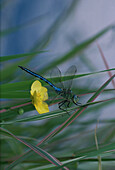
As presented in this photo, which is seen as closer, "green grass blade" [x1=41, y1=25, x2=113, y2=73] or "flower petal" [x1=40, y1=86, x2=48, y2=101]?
"flower petal" [x1=40, y1=86, x2=48, y2=101]

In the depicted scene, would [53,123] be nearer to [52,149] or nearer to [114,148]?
[52,149]

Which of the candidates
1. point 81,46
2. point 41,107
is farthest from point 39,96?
point 81,46

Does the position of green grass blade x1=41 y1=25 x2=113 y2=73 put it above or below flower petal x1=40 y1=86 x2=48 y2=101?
above

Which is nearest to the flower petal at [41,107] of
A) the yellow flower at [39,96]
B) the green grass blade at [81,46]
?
the yellow flower at [39,96]

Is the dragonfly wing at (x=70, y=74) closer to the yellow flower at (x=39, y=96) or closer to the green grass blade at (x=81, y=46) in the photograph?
the yellow flower at (x=39, y=96)

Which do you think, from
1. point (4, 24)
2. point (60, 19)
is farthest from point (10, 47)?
point (60, 19)

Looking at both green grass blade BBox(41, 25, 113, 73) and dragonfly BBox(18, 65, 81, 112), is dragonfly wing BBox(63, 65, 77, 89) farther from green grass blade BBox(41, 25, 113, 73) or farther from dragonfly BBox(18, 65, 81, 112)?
green grass blade BBox(41, 25, 113, 73)

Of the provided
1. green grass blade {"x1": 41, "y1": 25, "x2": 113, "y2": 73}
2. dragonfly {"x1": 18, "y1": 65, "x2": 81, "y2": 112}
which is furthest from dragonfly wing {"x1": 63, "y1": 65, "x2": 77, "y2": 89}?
green grass blade {"x1": 41, "y1": 25, "x2": 113, "y2": 73}

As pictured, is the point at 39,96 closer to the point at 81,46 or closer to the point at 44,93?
the point at 44,93
